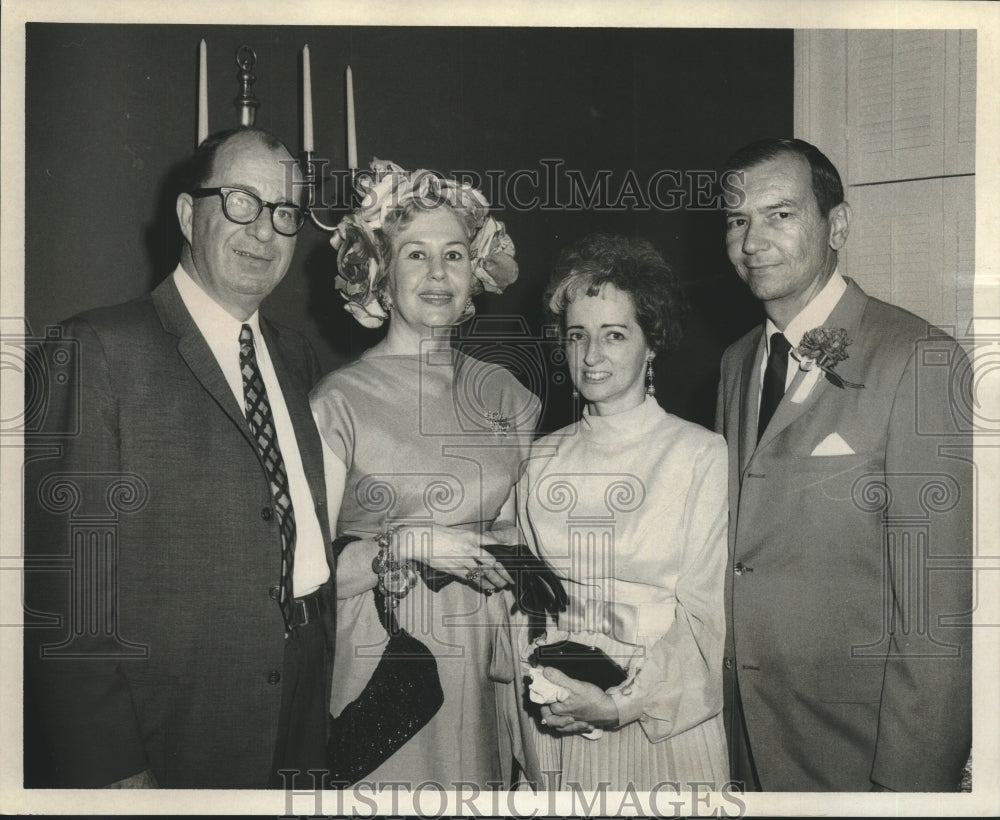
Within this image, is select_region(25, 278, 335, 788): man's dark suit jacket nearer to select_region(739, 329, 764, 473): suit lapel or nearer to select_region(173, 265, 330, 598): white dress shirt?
select_region(173, 265, 330, 598): white dress shirt

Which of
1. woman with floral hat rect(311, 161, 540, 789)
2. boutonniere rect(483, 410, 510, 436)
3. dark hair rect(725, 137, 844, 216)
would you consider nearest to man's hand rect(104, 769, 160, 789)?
woman with floral hat rect(311, 161, 540, 789)

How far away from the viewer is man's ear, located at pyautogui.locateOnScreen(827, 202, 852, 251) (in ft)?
8.64

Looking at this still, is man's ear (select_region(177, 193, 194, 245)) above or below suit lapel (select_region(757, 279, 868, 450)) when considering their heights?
above

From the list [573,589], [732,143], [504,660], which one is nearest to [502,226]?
[732,143]

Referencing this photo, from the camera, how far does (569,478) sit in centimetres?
262

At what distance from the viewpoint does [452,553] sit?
2.60m

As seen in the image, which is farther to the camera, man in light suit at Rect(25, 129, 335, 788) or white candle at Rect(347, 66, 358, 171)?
white candle at Rect(347, 66, 358, 171)

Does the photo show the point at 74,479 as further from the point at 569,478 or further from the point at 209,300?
the point at 569,478

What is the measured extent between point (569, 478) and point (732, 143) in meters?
0.95

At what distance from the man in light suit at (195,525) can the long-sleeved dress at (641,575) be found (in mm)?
567

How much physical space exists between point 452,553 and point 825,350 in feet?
3.39

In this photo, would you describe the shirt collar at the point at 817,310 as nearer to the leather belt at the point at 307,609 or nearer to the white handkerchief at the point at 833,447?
the white handkerchief at the point at 833,447

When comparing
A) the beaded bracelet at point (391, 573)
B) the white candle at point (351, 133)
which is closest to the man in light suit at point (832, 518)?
the beaded bracelet at point (391, 573)

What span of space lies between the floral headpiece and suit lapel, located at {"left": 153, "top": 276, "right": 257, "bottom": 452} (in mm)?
359
